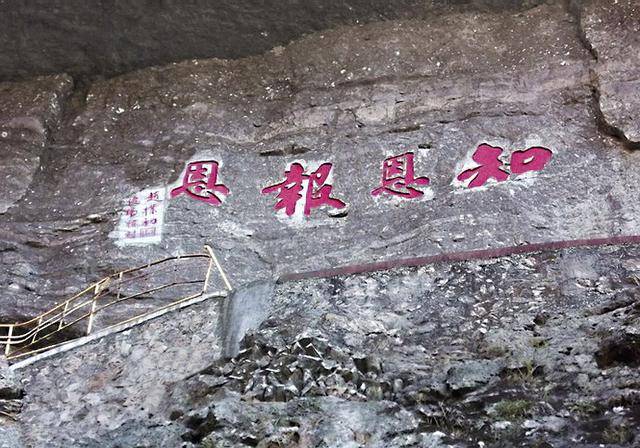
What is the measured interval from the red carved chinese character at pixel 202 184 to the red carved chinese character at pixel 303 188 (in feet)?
1.26

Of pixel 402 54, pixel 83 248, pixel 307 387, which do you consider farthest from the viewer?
pixel 402 54

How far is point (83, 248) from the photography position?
7.48 m

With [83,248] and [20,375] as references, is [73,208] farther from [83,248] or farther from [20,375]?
[20,375]

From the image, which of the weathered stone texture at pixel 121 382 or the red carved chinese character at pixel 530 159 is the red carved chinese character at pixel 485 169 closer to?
the red carved chinese character at pixel 530 159

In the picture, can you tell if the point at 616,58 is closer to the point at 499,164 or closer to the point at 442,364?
the point at 499,164

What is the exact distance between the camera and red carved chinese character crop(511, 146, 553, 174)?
7117 millimetres

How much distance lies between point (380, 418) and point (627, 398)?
1027 millimetres

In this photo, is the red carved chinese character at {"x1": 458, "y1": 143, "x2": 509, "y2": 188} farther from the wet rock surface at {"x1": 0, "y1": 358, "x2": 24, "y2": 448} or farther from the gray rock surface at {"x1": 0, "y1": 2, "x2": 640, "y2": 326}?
the wet rock surface at {"x1": 0, "y1": 358, "x2": 24, "y2": 448}

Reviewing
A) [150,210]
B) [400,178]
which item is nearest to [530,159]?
[400,178]

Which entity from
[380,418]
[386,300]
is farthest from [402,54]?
[380,418]

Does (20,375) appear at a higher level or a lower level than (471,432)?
higher

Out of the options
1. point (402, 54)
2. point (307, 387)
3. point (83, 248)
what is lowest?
point (307, 387)

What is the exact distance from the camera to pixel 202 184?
783 cm

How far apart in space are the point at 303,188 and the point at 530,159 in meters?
1.72
